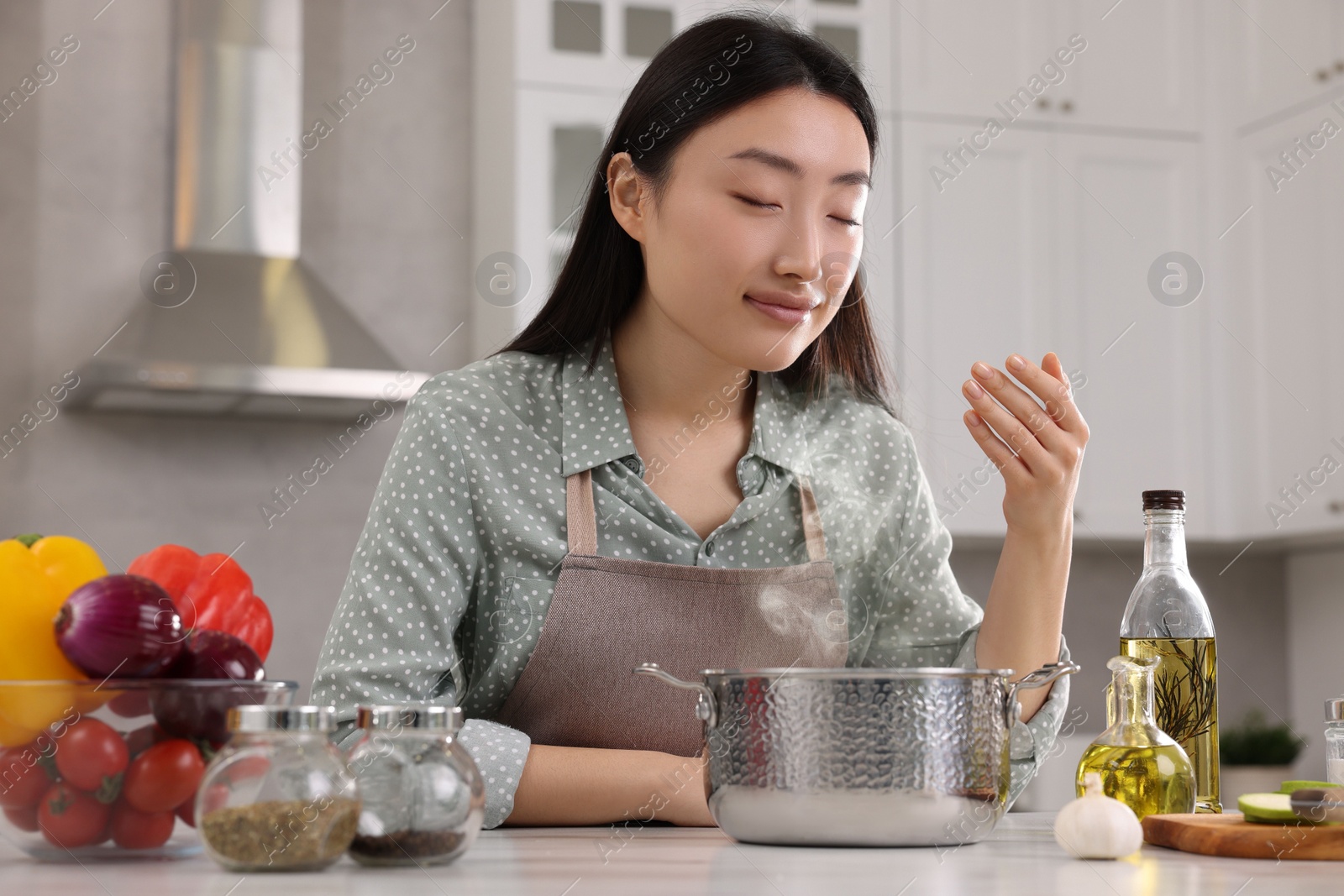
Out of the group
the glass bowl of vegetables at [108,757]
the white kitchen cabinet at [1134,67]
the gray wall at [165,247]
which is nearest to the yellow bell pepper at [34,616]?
the glass bowl of vegetables at [108,757]

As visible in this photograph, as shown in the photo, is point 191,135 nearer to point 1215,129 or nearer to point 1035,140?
point 1035,140

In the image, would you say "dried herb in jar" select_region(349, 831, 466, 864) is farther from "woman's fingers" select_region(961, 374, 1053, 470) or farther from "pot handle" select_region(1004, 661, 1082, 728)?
"woman's fingers" select_region(961, 374, 1053, 470)

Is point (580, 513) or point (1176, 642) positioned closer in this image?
point (1176, 642)

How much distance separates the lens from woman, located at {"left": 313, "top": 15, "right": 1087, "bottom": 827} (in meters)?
1.15

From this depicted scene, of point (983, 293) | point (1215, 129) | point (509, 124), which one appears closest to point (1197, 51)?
point (1215, 129)

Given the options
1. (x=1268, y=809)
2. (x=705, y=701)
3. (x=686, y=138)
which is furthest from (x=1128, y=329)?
(x=705, y=701)

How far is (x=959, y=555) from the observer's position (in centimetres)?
344

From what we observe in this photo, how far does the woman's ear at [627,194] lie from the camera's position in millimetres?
1427

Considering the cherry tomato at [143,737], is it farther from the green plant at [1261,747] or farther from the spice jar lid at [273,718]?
the green plant at [1261,747]

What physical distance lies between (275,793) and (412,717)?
2.9 inches

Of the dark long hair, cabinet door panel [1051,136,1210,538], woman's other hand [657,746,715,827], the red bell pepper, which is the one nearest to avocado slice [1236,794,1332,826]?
woman's other hand [657,746,715,827]

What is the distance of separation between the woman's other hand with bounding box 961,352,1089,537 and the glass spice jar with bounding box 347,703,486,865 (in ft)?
1.55

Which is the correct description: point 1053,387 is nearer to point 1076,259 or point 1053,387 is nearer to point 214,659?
point 214,659

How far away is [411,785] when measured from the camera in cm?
69
